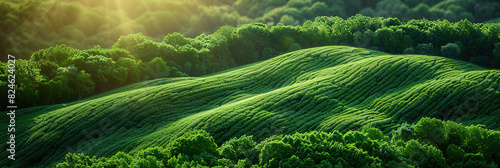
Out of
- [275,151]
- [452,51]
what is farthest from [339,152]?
[452,51]

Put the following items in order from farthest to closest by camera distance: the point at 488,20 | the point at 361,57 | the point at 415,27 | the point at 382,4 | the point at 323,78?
the point at 382,4, the point at 488,20, the point at 415,27, the point at 361,57, the point at 323,78

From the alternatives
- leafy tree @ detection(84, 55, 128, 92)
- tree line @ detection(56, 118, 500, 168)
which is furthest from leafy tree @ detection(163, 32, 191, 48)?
tree line @ detection(56, 118, 500, 168)

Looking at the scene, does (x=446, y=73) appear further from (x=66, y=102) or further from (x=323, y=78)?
(x=66, y=102)

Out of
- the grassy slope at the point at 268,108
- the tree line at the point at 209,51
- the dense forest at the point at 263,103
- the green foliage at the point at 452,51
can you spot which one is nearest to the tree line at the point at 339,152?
the dense forest at the point at 263,103

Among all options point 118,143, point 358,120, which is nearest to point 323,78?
point 358,120

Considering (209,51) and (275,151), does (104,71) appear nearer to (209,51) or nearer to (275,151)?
(209,51)

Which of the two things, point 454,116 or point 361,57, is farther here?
point 361,57

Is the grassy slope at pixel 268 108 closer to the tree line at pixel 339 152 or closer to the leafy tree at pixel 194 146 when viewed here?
the tree line at pixel 339 152
